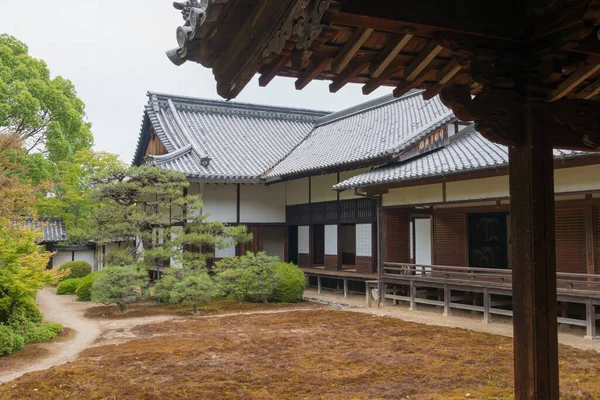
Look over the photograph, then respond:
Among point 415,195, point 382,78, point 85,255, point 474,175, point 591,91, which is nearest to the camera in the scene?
point 382,78

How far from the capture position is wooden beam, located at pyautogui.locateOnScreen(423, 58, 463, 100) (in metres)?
3.42

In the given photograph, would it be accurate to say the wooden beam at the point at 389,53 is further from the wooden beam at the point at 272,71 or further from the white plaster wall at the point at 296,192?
the white plaster wall at the point at 296,192

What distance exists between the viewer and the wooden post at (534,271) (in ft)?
10.1

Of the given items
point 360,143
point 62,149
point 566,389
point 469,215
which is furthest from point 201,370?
point 62,149

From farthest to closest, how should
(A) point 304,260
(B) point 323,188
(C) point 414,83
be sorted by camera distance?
(A) point 304,260
(B) point 323,188
(C) point 414,83

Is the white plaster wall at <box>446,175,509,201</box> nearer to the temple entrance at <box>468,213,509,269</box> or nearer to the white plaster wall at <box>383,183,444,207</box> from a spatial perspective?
the white plaster wall at <box>383,183,444,207</box>

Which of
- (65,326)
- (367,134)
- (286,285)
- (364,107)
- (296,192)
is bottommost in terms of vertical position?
(65,326)

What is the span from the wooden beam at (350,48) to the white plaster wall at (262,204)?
56.8 feet

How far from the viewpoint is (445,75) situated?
11.7 feet

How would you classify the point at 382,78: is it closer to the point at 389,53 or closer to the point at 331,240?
the point at 389,53

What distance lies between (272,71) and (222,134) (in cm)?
2030

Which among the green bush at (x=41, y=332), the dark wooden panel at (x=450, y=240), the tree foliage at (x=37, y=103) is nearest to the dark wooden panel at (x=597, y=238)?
the dark wooden panel at (x=450, y=240)

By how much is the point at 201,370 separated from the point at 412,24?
6179 mm

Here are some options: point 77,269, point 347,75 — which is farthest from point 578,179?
point 77,269
